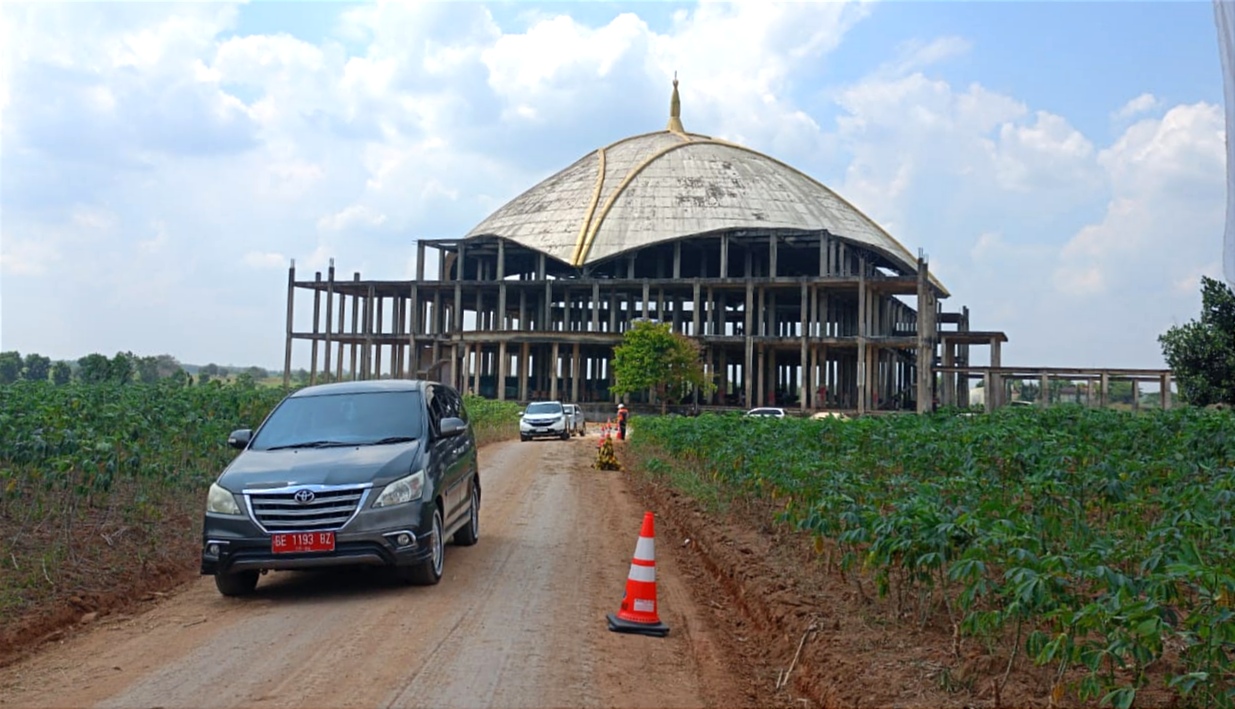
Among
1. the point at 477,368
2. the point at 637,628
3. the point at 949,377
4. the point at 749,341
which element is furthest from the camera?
the point at 949,377

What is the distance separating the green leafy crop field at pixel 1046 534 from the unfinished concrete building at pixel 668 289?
154 feet

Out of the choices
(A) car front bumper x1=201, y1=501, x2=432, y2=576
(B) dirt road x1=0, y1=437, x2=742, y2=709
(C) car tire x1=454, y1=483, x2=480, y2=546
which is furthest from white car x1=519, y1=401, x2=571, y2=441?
(A) car front bumper x1=201, y1=501, x2=432, y2=576

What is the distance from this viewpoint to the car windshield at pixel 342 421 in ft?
35.3

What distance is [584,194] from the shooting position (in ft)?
249

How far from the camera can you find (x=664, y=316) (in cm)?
7175

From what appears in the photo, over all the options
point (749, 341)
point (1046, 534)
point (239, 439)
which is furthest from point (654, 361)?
point (1046, 534)

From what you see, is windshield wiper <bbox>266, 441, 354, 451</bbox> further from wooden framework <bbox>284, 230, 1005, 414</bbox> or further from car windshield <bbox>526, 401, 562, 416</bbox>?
wooden framework <bbox>284, 230, 1005, 414</bbox>

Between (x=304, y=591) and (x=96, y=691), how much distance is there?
3430 mm

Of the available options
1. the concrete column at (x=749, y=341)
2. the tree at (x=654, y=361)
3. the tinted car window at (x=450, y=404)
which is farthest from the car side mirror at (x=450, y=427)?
the concrete column at (x=749, y=341)

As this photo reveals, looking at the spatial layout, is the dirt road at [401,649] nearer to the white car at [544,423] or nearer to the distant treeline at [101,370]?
the distant treeline at [101,370]

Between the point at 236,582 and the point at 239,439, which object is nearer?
the point at 236,582

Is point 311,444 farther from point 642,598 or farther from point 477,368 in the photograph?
point 477,368

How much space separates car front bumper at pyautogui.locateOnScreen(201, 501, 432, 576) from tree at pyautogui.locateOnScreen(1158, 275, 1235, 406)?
113 feet

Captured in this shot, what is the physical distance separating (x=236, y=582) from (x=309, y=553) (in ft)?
3.27
